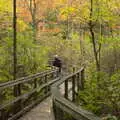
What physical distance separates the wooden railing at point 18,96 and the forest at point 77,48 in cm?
37

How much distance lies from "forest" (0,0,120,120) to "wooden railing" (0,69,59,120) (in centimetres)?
37

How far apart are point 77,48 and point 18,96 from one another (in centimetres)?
2528

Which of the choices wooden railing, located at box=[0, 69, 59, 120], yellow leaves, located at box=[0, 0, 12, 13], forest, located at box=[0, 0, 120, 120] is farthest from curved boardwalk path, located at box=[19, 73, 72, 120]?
yellow leaves, located at box=[0, 0, 12, 13]

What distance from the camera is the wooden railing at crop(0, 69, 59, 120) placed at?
26.0 ft

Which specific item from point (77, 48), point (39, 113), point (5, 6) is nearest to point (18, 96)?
point (39, 113)

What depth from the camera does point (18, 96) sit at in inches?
340

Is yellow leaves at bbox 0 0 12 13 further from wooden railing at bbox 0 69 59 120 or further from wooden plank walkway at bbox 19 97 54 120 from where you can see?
wooden plank walkway at bbox 19 97 54 120

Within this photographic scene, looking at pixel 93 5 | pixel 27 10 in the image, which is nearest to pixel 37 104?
pixel 93 5

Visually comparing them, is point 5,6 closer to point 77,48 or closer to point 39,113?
point 77,48

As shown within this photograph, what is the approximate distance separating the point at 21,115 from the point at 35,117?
520 millimetres

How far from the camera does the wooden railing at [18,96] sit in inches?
312

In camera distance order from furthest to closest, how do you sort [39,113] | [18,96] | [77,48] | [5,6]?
[77,48] → [5,6] → [39,113] → [18,96]

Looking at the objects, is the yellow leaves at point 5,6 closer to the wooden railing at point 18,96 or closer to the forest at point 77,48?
the forest at point 77,48

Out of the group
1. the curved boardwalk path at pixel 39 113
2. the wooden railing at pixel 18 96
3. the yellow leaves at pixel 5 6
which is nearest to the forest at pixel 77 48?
the yellow leaves at pixel 5 6
